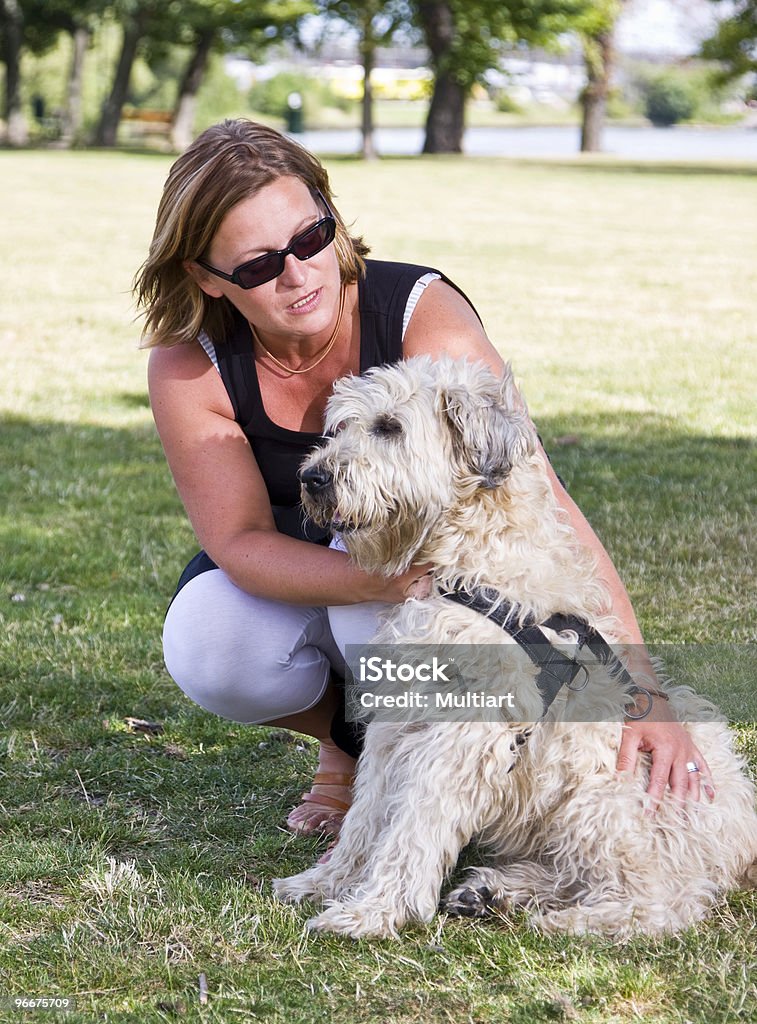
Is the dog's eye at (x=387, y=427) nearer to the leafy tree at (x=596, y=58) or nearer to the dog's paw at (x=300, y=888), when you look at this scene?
the dog's paw at (x=300, y=888)

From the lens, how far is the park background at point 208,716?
285 centimetres

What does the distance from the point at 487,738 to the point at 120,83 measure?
147 feet

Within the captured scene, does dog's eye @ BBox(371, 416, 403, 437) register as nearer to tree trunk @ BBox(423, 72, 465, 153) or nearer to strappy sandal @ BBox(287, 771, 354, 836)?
strappy sandal @ BBox(287, 771, 354, 836)

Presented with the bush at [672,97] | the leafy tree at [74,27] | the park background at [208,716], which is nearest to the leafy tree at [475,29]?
the leafy tree at [74,27]

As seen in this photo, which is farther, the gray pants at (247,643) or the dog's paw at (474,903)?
the gray pants at (247,643)

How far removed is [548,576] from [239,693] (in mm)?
1034

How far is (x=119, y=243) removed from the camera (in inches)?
786

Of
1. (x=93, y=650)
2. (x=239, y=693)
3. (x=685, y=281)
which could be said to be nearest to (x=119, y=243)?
(x=685, y=281)

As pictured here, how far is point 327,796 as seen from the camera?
3793 millimetres

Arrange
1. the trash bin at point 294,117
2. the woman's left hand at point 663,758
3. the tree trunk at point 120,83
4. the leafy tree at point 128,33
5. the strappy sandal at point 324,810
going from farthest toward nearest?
the trash bin at point 294,117
the tree trunk at point 120,83
the leafy tree at point 128,33
the strappy sandal at point 324,810
the woman's left hand at point 663,758

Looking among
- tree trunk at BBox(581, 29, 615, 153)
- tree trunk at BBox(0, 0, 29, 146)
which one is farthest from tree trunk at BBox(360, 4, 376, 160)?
tree trunk at BBox(0, 0, 29, 146)

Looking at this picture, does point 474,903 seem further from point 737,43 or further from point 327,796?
point 737,43

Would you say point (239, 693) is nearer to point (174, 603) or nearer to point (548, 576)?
point (174, 603)

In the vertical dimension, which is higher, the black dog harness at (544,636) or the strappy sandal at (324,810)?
the black dog harness at (544,636)
